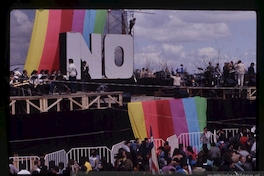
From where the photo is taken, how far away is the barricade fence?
16.2 ft

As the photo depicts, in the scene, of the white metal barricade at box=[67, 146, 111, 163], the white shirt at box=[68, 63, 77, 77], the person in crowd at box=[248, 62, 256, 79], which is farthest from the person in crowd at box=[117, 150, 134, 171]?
the person in crowd at box=[248, 62, 256, 79]

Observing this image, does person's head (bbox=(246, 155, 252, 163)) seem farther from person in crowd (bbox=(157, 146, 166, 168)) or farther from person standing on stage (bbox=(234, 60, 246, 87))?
person in crowd (bbox=(157, 146, 166, 168))

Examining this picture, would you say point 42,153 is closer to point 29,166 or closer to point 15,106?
point 29,166

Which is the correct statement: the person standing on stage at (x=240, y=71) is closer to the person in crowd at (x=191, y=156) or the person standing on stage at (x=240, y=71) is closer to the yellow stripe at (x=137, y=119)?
the person in crowd at (x=191, y=156)

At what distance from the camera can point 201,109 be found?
5090mm

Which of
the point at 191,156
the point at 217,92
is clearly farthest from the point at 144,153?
the point at 217,92

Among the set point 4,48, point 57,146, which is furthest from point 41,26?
point 57,146

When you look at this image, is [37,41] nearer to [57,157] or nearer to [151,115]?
[57,157]

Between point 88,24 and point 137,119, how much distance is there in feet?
3.66

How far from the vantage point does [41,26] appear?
4969 millimetres

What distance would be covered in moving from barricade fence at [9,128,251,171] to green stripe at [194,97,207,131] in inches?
4.4

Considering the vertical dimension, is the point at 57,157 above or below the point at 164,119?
below

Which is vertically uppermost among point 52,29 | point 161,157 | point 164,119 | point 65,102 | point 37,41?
point 52,29

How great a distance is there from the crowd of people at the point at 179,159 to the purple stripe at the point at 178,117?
0.55 ft
